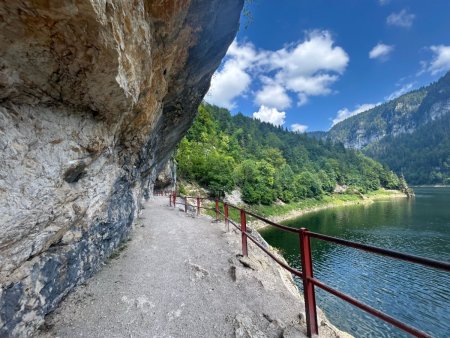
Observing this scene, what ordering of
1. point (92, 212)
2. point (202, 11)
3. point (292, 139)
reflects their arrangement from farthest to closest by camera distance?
point (292, 139), point (202, 11), point (92, 212)

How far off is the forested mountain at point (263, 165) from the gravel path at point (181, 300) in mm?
36200

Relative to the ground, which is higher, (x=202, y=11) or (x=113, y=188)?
(x=202, y=11)

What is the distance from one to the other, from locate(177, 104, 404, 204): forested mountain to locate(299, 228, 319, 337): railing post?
39.5 m

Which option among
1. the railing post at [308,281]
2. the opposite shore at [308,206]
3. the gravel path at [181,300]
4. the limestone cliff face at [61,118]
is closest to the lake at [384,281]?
the gravel path at [181,300]

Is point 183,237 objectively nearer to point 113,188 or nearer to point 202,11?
point 113,188

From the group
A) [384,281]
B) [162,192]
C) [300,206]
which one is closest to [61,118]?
[384,281]

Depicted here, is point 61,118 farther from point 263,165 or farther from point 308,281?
point 263,165

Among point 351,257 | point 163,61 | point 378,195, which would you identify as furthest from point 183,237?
point 378,195

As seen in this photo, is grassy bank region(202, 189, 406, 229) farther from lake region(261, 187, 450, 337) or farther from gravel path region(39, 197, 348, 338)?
gravel path region(39, 197, 348, 338)

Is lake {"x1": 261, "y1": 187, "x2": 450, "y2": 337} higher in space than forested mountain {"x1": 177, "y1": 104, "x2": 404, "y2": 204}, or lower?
lower

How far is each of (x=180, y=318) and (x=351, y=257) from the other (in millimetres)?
23492

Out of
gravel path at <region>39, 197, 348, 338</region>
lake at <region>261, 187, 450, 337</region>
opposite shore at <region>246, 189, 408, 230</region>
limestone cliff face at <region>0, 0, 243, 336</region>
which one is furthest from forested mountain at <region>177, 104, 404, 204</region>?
limestone cliff face at <region>0, 0, 243, 336</region>

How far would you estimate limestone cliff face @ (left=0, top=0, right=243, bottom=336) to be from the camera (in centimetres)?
313

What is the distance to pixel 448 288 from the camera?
1742 cm
